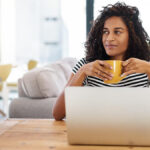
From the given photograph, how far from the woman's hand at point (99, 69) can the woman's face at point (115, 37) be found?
0.28 meters

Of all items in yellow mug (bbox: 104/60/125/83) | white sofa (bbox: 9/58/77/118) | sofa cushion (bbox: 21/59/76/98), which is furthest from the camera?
sofa cushion (bbox: 21/59/76/98)

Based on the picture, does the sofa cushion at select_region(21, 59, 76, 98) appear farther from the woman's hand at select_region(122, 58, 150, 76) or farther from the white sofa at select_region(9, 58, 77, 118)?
the woman's hand at select_region(122, 58, 150, 76)

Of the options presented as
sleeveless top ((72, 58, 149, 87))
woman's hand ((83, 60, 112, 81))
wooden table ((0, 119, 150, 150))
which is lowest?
wooden table ((0, 119, 150, 150))

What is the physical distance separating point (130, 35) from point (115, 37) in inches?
6.7

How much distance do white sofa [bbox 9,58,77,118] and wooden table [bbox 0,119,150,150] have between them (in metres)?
0.78

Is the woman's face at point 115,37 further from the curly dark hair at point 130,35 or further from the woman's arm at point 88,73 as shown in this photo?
the woman's arm at point 88,73

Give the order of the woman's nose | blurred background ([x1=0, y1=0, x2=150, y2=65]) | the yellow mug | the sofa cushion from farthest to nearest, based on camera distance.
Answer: blurred background ([x1=0, y1=0, x2=150, y2=65]) < the sofa cushion < the woman's nose < the yellow mug

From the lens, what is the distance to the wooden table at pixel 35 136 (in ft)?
2.95

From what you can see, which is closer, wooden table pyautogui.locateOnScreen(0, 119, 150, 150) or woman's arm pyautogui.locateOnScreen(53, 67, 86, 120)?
wooden table pyautogui.locateOnScreen(0, 119, 150, 150)

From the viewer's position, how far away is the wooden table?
35.4 inches

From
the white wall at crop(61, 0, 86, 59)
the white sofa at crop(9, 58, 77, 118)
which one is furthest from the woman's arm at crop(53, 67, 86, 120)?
the white wall at crop(61, 0, 86, 59)

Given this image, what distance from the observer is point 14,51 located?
6.50m

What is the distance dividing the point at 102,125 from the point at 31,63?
4.31 metres

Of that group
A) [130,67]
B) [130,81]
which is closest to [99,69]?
[130,67]
